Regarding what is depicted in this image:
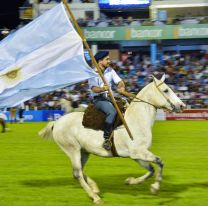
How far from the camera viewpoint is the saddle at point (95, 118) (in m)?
10.3

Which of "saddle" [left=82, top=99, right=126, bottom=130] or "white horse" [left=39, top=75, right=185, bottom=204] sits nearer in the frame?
"white horse" [left=39, top=75, right=185, bottom=204]

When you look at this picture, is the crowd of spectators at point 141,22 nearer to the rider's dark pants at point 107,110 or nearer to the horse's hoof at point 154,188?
the rider's dark pants at point 107,110

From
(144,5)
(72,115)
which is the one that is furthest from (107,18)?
(72,115)

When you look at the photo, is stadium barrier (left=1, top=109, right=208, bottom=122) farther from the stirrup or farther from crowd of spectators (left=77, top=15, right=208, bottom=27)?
the stirrup

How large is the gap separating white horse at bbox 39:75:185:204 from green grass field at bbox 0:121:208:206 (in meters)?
0.35

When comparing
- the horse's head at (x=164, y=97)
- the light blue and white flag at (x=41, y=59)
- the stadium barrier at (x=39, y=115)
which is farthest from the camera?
the stadium barrier at (x=39, y=115)

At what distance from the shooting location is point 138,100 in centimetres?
1045

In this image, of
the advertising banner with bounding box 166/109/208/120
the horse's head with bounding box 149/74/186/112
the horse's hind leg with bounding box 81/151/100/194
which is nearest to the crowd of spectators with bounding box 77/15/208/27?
the advertising banner with bounding box 166/109/208/120

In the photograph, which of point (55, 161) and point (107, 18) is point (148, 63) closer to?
point (107, 18)

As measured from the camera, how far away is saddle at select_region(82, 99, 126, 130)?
10.3 meters

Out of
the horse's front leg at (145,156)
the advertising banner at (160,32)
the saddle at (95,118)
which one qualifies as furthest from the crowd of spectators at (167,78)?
the horse's front leg at (145,156)

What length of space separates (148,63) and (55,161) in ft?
103

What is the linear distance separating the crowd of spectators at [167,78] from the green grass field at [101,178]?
18.6 meters

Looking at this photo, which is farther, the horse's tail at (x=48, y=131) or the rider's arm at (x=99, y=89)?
the horse's tail at (x=48, y=131)
